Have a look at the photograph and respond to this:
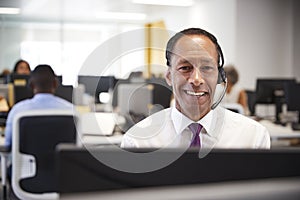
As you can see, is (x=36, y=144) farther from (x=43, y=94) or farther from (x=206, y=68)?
(x=206, y=68)

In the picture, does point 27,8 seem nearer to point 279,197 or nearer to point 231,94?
point 231,94

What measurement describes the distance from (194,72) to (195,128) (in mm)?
119

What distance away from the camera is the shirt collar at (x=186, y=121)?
3.07 ft

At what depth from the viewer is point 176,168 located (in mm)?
445

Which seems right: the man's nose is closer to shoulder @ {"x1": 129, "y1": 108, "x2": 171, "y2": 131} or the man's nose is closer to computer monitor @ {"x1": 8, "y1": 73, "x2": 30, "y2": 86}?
shoulder @ {"x1": 129, "y1": 108, "x2": 171, "y2": 131}

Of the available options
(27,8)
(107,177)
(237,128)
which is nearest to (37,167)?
(237,128)

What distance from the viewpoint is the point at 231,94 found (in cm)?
426

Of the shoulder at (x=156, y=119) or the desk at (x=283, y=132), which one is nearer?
the shoulder at (x=156, y=119)

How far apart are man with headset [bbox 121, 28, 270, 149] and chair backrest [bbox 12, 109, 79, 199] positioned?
129cm

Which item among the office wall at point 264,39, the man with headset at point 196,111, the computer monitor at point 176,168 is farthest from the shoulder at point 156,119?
the office wall at point 264,39

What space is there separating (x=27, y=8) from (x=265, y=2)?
4.58 metres

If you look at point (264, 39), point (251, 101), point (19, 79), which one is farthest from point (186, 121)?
point (264, 39)

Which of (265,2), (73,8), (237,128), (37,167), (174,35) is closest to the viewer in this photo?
(174,35)

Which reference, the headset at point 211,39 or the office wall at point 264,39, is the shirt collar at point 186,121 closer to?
the headset at point 211,39
